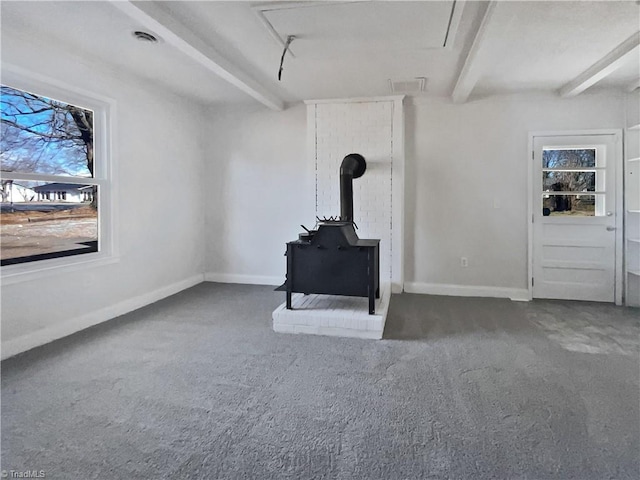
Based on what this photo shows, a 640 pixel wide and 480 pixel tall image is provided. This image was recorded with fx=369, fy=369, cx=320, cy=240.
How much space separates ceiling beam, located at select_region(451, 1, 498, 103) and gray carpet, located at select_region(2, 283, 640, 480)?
2297 millimetres

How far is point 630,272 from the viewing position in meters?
4.02

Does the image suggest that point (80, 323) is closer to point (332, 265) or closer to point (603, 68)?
point (332, 265)

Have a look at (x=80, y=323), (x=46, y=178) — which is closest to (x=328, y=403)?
(x=80, y=323)

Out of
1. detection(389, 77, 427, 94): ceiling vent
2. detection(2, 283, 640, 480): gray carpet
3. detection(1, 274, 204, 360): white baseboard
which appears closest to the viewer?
detection(2, 283, 640, 480): gray carpet

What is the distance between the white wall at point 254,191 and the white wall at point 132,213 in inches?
8.6

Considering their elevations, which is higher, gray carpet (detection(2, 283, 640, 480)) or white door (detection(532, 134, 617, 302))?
white door (detection(532, 134, 617, 302))

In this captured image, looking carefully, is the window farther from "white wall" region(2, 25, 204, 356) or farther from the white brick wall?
"white wall" region(2, 25, 204, 356)

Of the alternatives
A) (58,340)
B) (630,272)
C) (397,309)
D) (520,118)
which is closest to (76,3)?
(58,340)

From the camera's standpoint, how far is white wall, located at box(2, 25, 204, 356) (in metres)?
2.85

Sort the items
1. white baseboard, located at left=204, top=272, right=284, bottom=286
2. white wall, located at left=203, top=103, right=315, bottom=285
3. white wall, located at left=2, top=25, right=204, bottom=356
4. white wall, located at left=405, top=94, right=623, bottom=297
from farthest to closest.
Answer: white baseboard, located at left=204, top=272, right=284, bottom=286 < white wall, located at left=203, top=103, right=315, bottom=285 < white wall, located at left=405, top=94, right=623, bottom=297 < white wall, located at left=2, top=25, right=204, bottom=356

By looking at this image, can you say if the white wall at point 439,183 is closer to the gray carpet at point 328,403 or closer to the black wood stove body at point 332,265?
the gray carpet at point 328,403

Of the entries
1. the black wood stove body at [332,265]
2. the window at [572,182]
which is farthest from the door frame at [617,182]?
the black wood stove body at [332,265]

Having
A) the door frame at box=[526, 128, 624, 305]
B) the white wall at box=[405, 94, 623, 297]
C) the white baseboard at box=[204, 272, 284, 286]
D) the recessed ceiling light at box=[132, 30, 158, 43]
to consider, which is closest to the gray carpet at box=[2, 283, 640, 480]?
the door frame at box=[526, 128, 624, 305]

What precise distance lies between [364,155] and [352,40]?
5.93 feet
